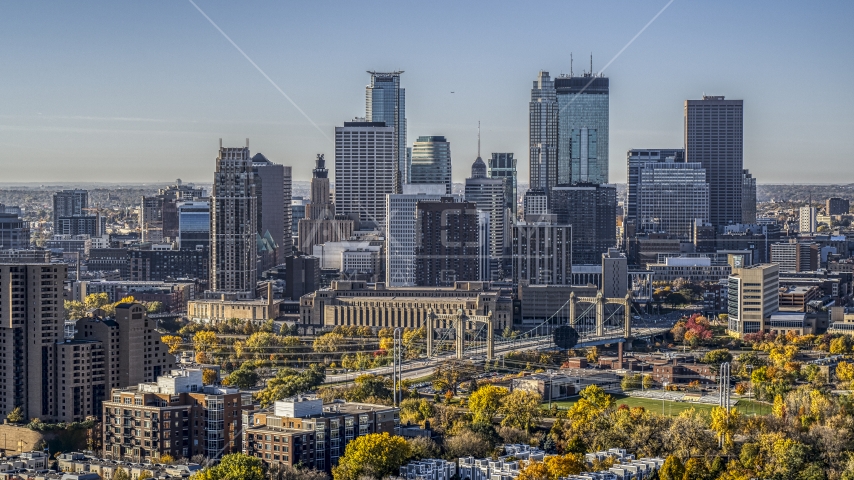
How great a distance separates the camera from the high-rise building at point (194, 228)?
2618 inches

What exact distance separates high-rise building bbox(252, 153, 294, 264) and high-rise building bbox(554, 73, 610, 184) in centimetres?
2057

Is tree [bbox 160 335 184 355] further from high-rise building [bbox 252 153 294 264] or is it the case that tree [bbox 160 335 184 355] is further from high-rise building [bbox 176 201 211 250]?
high-rise building [bbox 252 153 294 264]

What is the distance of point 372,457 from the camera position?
83.2 feet

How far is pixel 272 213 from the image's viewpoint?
7138 centimetres

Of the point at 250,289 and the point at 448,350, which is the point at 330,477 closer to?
the point at 448,350

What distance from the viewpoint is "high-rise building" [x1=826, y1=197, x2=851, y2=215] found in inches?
3780

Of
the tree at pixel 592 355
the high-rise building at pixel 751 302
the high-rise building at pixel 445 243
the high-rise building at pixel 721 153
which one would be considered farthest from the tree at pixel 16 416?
the high-rise building at pixel 721 153

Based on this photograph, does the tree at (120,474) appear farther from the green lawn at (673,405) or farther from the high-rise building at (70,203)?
the high-rise building at (70,203)

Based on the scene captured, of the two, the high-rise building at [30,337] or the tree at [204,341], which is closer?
the high-rise building at [30,337]

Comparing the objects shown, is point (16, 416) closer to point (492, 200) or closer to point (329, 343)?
point (329, 343)

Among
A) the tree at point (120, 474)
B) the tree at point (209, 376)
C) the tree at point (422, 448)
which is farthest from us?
the tree at point (209, 376)

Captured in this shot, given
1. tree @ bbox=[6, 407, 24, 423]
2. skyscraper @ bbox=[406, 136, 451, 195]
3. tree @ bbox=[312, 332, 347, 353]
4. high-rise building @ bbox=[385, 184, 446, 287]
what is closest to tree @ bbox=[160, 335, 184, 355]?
tree @ bbox=[312, 332, 347, 353]

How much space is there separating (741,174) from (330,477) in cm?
6379

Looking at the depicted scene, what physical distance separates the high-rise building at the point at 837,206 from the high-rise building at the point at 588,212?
21.4 metres
